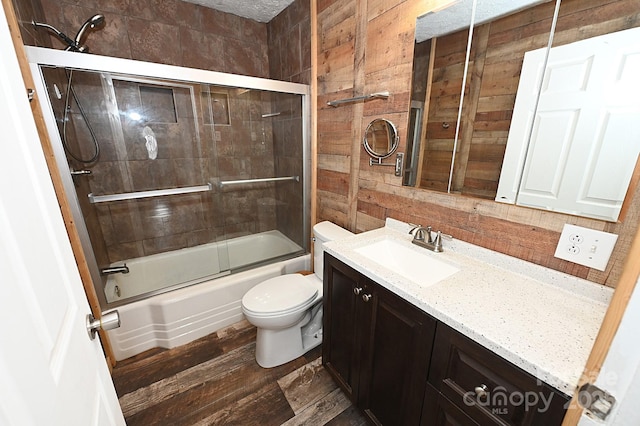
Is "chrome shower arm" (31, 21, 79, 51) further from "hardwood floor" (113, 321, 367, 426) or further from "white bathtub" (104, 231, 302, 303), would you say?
"hardwood floor" (113, 321, 367, 426)

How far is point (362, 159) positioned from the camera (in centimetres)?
172

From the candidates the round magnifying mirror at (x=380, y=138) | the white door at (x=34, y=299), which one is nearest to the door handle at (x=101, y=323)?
the white door at (x=34, y=299)

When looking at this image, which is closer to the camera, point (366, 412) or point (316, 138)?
point (366, 412)

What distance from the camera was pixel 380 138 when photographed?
159 centimetres

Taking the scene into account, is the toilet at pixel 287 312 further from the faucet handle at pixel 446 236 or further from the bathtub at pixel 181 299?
the faucet handle at pixel 446 236

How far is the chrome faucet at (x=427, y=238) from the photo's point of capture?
4.20 feet

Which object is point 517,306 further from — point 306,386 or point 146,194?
point 146,194

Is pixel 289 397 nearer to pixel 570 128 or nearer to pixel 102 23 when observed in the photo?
pixel 570 128

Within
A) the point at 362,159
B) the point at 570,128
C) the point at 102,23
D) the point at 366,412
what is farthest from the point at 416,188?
the point at 102,23

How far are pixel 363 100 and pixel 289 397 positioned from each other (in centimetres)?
182

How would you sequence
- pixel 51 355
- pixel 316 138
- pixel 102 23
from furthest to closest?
1. pixel 316 138
2. pixel 102 23
3. pixel 51 355

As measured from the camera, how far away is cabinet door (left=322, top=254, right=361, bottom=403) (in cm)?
125

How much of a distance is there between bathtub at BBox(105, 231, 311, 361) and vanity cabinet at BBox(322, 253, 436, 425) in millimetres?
873

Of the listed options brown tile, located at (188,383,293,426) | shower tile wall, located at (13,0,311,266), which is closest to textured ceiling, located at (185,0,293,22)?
shower tile wall, located at (13,0,311,266)
